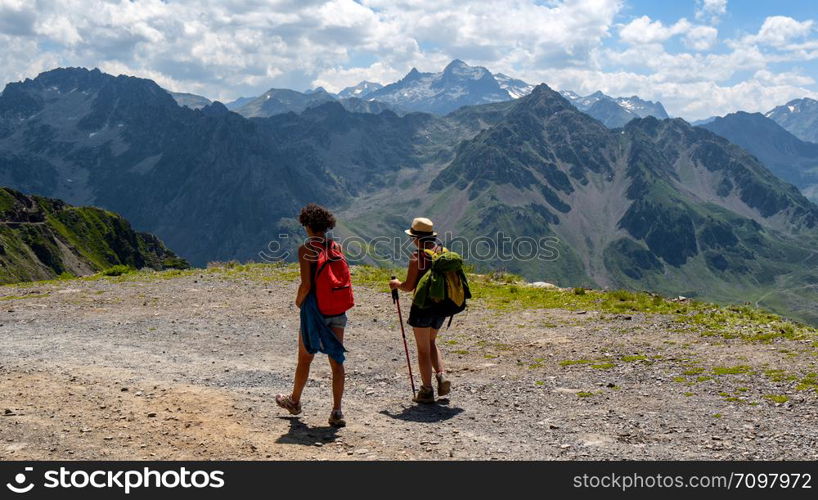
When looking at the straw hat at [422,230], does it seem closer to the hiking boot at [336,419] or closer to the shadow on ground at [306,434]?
the hiking boot at [336,419]

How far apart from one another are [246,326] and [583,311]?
11.7 meters

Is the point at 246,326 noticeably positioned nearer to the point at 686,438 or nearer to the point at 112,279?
the point at 112,279

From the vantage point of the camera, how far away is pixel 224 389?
12.9 meters

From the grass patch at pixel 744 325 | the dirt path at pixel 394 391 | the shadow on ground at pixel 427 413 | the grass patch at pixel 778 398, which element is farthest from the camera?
the grass patch at pixel 744 325

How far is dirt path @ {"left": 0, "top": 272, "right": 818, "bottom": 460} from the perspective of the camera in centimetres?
973

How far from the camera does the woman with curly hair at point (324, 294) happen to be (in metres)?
10.9

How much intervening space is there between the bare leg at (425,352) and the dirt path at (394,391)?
0.62 metres

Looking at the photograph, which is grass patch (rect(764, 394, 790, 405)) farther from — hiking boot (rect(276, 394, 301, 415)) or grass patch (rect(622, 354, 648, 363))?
hiking boot (rect(276, 394, 301, 415))

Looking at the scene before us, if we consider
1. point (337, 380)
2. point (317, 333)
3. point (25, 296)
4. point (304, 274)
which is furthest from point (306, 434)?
point (25, 296)

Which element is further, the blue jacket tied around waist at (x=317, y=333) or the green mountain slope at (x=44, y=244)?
the green mountain slope at (x=44, y=244)

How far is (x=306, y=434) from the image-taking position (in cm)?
1044

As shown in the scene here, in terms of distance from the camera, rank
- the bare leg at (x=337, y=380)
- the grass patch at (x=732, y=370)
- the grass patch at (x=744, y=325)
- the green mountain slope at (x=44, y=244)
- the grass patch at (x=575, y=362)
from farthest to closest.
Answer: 1. the green mountain slope at (x=44, y=244)
2. the grass patch at (x=744, y=325)
3. the grass patch at (x=575, y=362)
4. the grass patch at (x=732, y=370)
5. the bare leg at (x=337, y=380)

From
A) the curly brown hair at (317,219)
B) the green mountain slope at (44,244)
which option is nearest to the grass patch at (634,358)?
the curly brown hair at (317,219)

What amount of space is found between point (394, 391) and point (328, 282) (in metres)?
4.28
